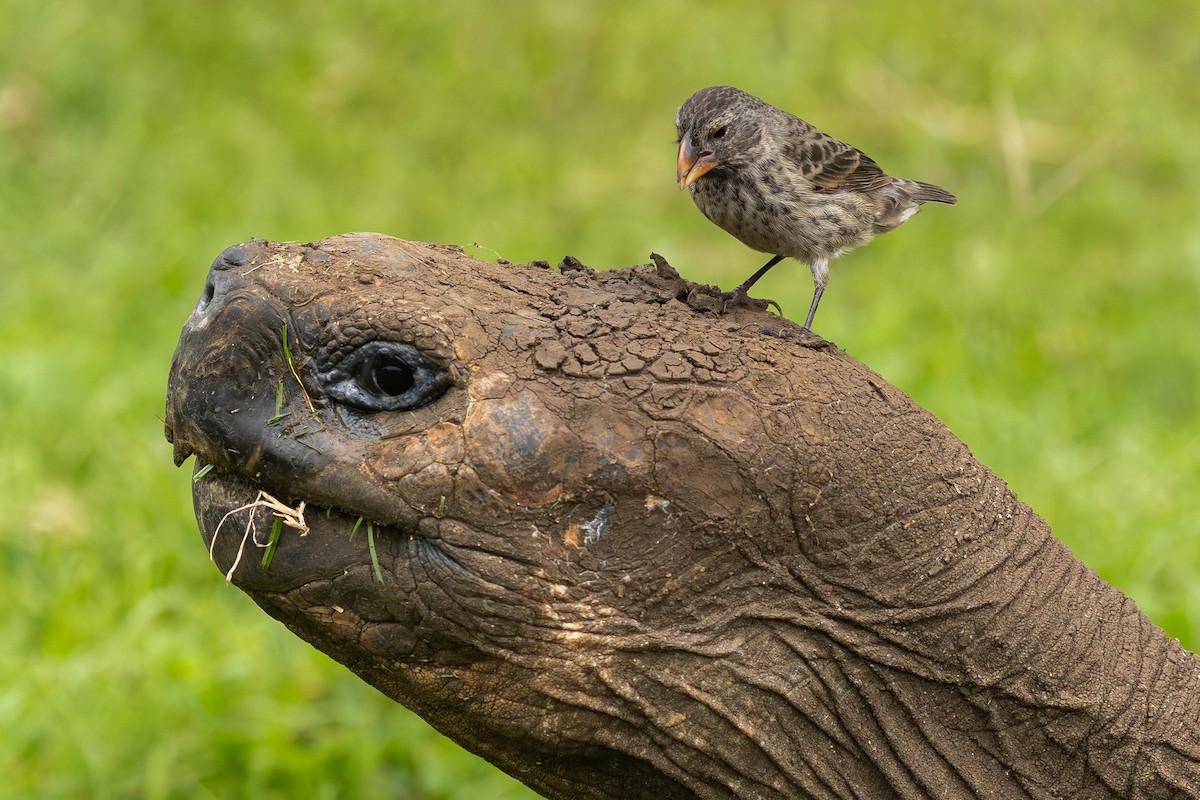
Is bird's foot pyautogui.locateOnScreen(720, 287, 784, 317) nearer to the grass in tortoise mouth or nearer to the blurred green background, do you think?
the grass in tortoise mouth

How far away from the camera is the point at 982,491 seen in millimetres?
2885

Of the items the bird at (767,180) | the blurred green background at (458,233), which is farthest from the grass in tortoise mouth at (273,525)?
the blurred green background at (458,233)

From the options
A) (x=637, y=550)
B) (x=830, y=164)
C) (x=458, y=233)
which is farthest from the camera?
(x=458, y=233)

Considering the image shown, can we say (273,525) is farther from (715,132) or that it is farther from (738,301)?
(715,132)

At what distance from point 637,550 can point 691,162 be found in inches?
79.3

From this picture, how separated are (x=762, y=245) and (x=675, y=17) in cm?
769

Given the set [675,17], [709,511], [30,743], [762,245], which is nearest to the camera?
[709,511]

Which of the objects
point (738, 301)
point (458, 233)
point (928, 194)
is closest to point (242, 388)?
point (738, 301)

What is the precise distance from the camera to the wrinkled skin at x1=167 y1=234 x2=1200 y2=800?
2.64 m

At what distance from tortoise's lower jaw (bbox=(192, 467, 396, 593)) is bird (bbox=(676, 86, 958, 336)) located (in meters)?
1.98

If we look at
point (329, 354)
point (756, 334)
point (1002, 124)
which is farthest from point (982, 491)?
point (1002, 124)

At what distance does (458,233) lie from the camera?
9.80m

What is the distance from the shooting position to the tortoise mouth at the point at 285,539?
2666 millimetres

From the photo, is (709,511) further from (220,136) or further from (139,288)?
(220,136)
